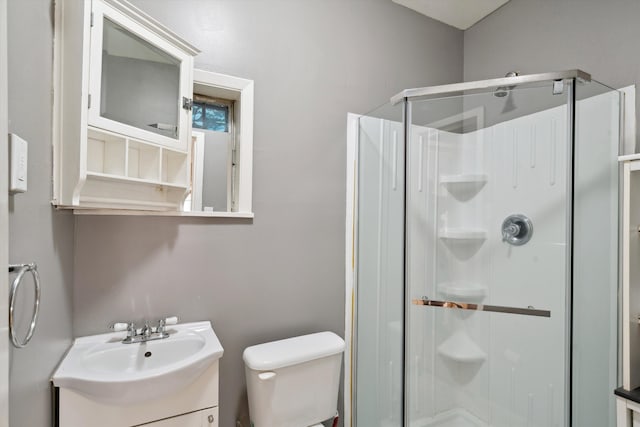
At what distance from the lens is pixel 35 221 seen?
3.00ft

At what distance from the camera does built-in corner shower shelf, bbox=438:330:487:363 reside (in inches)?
65.0

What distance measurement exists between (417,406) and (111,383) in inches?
53.6

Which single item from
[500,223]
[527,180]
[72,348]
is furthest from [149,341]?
[527,180]

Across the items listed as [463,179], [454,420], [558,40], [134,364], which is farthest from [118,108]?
[558,40]

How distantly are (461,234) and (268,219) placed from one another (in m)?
0.98

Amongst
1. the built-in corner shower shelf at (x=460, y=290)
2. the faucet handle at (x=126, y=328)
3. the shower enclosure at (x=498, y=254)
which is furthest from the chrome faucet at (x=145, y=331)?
the built-in corner shower shelf at (x=460, y=290)

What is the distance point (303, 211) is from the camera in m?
1.81

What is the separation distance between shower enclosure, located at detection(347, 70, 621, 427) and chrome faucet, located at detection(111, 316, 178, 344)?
1.07 metres

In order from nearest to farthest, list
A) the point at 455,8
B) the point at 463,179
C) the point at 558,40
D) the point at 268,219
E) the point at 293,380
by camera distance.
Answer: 1. the point at 293,380
2. the point at 463,179
3. the point at 268,219
4. the point at 558,40
5. the point at 455,8

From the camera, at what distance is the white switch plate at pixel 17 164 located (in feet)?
2.34

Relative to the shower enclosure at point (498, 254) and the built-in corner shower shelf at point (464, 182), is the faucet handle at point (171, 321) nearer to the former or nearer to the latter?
the shower enclosure at point (498, 254)

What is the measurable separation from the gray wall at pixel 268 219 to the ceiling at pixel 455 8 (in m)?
0.18

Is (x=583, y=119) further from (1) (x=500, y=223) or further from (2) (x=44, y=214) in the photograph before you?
(2) (x=44, y=214)

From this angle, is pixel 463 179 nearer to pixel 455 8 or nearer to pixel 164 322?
pixel 455 8
